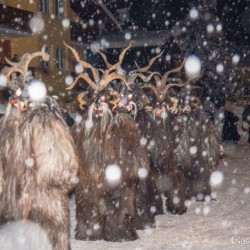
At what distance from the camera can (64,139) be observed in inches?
219

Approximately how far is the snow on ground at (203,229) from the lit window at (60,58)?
16710 millimetres

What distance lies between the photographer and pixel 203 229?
8586 mm

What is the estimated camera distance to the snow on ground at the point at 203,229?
7680mm

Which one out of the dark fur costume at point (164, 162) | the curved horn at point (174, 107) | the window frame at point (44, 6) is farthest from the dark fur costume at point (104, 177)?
the window frame at point (44, 6)

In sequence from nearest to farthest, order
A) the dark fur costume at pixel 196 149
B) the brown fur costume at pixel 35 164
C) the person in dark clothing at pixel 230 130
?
the brown fur costume at pixel 35 164 < the dark fur costume at pixel 196 149 < the person in dark clothing at pixel 230 130

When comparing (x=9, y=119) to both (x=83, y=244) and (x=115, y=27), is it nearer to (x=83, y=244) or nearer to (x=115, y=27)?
(x=83, y=244)

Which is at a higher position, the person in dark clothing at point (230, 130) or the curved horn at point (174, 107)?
the person in dark clothing at point (230, 130)

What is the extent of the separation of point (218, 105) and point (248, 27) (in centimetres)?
2424

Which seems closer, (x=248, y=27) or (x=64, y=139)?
(x=64, y=139)

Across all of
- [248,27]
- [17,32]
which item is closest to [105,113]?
[17,32]

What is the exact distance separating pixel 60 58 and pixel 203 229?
20.3m

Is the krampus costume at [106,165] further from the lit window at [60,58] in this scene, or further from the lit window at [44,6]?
the lit window at [60,58]

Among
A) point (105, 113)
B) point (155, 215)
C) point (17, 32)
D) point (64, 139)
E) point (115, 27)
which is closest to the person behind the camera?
point (64, 139)

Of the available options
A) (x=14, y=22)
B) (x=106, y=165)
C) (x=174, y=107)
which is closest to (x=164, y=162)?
(x=174, y=107)
